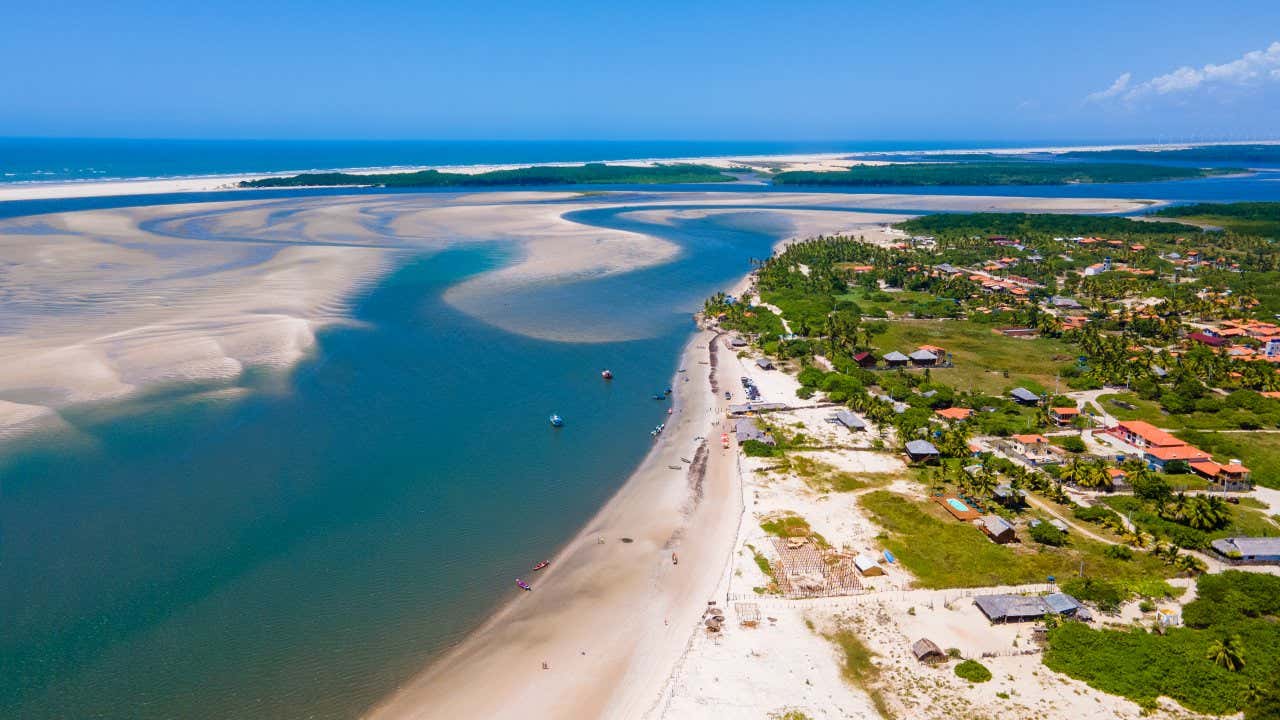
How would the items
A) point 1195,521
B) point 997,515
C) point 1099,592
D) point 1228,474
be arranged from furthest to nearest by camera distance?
point 1228,474 < point 997,515 < point 1195,521 < point 1099,592

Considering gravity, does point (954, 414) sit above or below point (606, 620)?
above

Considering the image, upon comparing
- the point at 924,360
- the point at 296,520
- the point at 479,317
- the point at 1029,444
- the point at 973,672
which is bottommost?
the point at 973,672

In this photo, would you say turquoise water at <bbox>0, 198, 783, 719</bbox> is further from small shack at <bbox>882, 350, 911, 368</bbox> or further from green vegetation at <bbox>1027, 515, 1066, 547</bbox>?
green vegetation at <bbox>1027, 515, 1066, 547</bbox>

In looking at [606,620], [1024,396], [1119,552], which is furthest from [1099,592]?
[1024,396]

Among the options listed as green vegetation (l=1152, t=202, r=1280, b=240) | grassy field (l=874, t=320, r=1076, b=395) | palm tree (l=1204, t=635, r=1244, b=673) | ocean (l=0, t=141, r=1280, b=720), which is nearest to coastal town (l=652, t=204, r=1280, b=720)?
palm tree (l=1204, t=635, r=1244, b=673)

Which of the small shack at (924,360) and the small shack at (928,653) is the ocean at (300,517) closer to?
the small shack at (928,653)

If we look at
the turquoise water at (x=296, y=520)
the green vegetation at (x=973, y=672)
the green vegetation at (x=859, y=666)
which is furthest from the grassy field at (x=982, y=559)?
the turquoise water at (x=296, y=520)

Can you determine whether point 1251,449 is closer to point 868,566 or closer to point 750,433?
point 868,566
